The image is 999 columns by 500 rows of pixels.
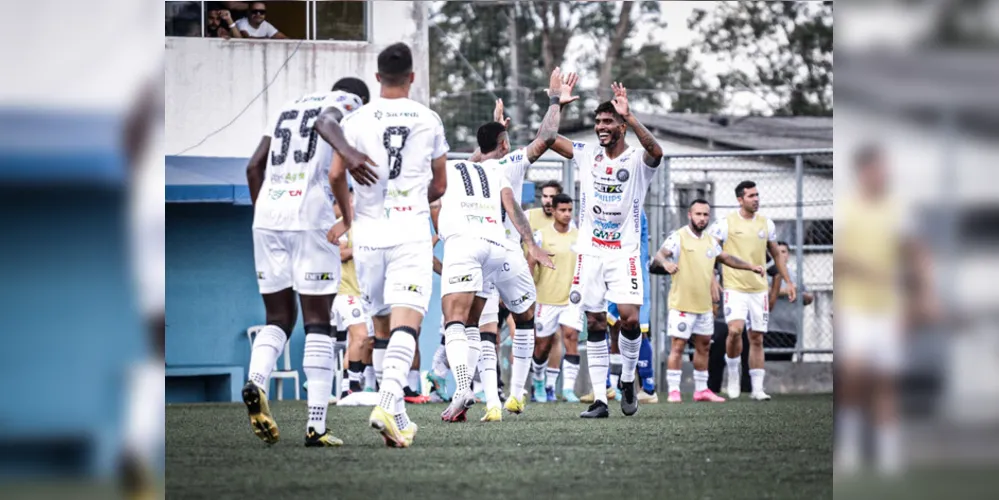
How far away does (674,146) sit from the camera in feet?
67.0

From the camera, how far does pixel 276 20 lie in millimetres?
16500

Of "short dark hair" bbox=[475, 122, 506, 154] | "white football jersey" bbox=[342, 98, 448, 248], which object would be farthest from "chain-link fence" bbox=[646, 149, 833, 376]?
"white football jersey" bbox=[342, 98, 448, 248]

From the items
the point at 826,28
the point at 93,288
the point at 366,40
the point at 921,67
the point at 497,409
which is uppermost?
the point at 826,28

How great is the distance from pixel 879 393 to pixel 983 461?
0.77ft

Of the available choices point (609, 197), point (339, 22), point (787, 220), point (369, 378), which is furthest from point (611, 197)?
point (787, 220)

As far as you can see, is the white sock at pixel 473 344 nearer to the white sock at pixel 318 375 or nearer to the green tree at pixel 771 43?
the white sock at pixel 318 375

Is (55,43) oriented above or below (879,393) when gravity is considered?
above

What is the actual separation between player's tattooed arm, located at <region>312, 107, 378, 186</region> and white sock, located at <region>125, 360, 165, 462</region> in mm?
3383

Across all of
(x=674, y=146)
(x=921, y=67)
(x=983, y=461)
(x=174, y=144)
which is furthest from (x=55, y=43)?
(x=674, y=146)

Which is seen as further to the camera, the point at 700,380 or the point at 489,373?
the point at 700,380

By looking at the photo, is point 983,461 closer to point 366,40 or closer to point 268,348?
point 268,348

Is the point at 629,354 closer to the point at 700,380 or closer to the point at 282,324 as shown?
the point at 282,324

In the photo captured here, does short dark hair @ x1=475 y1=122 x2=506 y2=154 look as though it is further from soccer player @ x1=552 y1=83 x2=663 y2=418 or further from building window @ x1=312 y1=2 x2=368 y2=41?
building window @ x1=312 y1=2 x2=368 y2=41

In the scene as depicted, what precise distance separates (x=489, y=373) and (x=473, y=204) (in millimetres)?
1247
